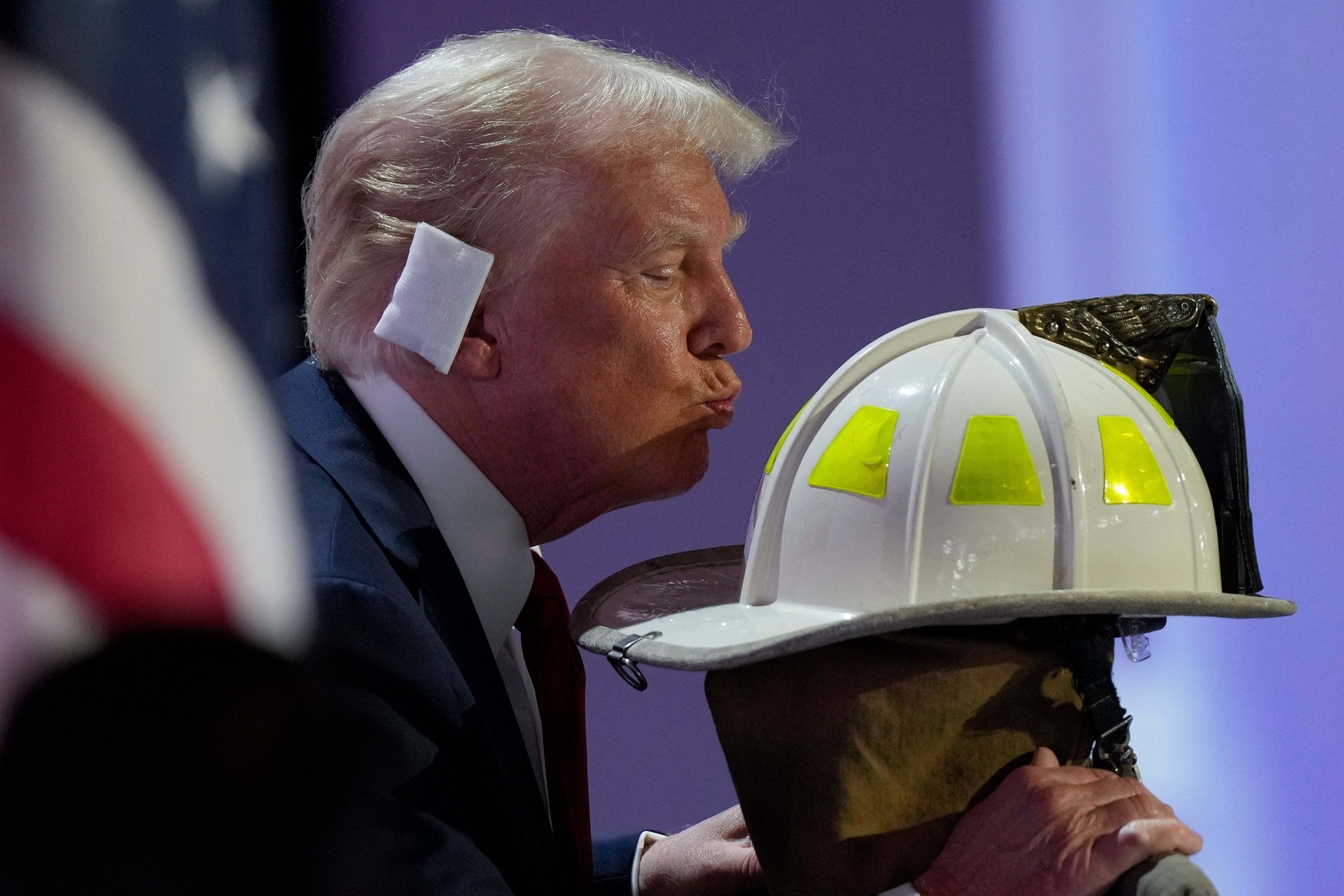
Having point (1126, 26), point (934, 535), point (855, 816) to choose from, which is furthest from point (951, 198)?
point (855, 816)

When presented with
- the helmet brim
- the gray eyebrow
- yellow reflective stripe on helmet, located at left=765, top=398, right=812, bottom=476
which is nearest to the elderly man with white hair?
the gray eyebrow

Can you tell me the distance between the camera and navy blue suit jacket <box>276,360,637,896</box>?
893 millimetres

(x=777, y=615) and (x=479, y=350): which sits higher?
(x=479, y=350)

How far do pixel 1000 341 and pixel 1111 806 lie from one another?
0.35 m

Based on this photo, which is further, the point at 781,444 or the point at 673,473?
the point at 673,473

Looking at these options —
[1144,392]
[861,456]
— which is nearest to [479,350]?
[861,456]

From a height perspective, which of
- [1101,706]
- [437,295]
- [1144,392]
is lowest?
[1101,706]

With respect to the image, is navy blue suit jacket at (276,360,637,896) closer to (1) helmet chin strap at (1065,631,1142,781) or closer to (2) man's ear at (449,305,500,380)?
(2) man's ear at (449,305,500,380)

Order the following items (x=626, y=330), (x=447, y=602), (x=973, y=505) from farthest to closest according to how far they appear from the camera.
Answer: (x=626, y=330) < (x=447, y=602) < (x=973, y=505)

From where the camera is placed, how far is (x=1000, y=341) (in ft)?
2.83

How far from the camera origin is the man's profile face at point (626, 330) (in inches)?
46.1

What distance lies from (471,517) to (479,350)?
18 centimetres

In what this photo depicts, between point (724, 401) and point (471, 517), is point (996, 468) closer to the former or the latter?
point (724, 401)

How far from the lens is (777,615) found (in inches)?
34.0
